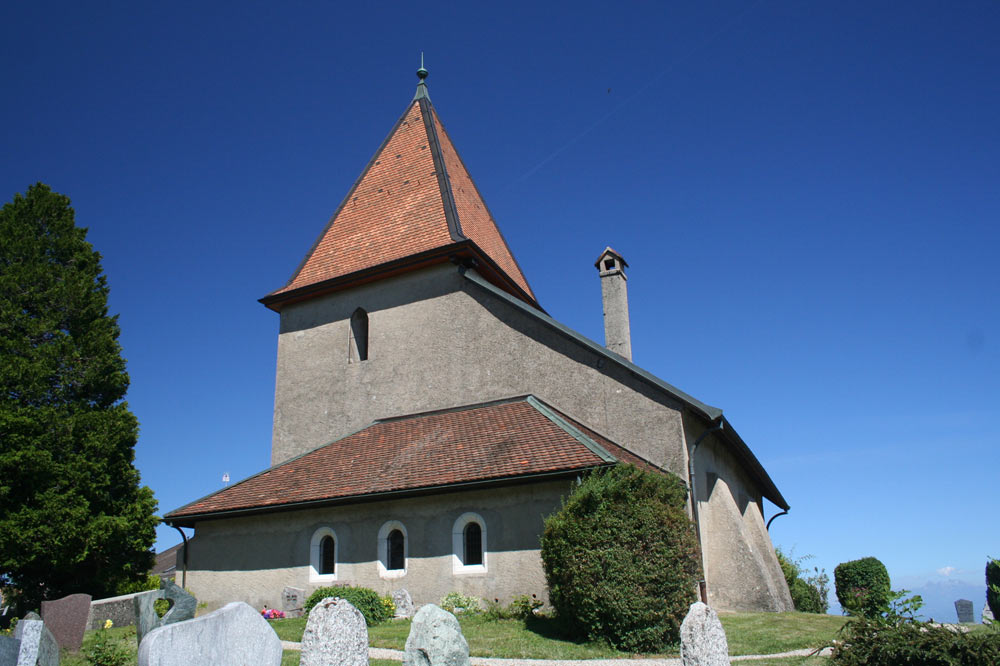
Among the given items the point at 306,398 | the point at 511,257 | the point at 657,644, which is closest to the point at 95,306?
the point at 306,398

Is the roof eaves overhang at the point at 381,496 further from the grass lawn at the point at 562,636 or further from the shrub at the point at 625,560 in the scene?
the grass lawn at the point at 562,636

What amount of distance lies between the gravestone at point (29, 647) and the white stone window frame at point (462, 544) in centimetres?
657

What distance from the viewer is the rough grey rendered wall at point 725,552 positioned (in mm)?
14328

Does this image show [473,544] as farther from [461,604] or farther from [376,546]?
[376,546]

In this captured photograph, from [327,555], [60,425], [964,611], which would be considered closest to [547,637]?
[327,555]

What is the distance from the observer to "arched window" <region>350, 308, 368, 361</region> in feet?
65.0

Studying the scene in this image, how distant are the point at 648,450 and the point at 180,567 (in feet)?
38.8

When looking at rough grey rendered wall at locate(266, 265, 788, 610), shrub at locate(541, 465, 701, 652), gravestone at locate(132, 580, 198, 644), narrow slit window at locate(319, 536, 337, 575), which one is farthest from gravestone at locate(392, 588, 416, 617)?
rough grey rendered wall at locate(266, 265, 788, 610)

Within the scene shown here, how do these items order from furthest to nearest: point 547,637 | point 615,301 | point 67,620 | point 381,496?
1. point 615,301
2. point 381,496
3. point 67,620
4. point 547,637

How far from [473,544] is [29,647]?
7.30 m

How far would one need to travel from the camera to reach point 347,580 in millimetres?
14688

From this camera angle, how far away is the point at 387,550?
1466 centimetres

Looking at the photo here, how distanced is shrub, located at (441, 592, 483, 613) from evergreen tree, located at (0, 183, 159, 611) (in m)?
9.22

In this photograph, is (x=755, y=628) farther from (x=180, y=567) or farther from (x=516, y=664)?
(x=180, y=567)
